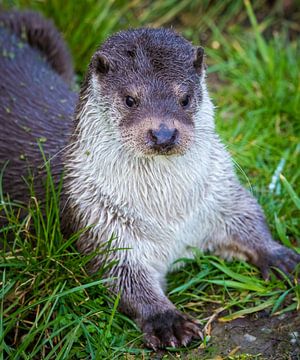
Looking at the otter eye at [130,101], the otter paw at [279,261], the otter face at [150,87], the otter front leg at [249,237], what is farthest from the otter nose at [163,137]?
the otter paw at [279,261]

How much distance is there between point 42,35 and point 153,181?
1408 millimetres

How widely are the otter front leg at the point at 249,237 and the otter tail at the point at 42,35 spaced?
1.28m

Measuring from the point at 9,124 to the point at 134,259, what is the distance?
846 mm

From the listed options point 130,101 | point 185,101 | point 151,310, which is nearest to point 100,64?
Result: point 130,101

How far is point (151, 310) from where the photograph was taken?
2967mm

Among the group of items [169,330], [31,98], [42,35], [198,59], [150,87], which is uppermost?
[198,59]

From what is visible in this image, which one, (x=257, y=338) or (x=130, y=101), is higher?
(x=130, y=101)

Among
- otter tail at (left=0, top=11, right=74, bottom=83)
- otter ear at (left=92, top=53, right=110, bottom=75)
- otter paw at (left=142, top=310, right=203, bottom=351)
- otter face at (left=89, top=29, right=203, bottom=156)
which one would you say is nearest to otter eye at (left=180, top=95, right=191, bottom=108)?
otter face at (left=89, top=29, right=203, bottom=156)

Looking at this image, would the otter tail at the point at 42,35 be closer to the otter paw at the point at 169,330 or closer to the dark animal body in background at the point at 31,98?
the dark animal body in background at the point at 31,98

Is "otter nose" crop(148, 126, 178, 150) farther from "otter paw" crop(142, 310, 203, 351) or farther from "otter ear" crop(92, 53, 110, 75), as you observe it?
"otter paw" crop(142, 310, 203, 351)

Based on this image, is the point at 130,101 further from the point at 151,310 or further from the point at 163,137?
the point at 151,310

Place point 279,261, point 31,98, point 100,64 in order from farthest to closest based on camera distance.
Result: point 31,98 → point 279,261 → point 100,64

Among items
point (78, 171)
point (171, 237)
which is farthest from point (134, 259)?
point (78, 171)

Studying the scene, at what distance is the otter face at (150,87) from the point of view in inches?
105
